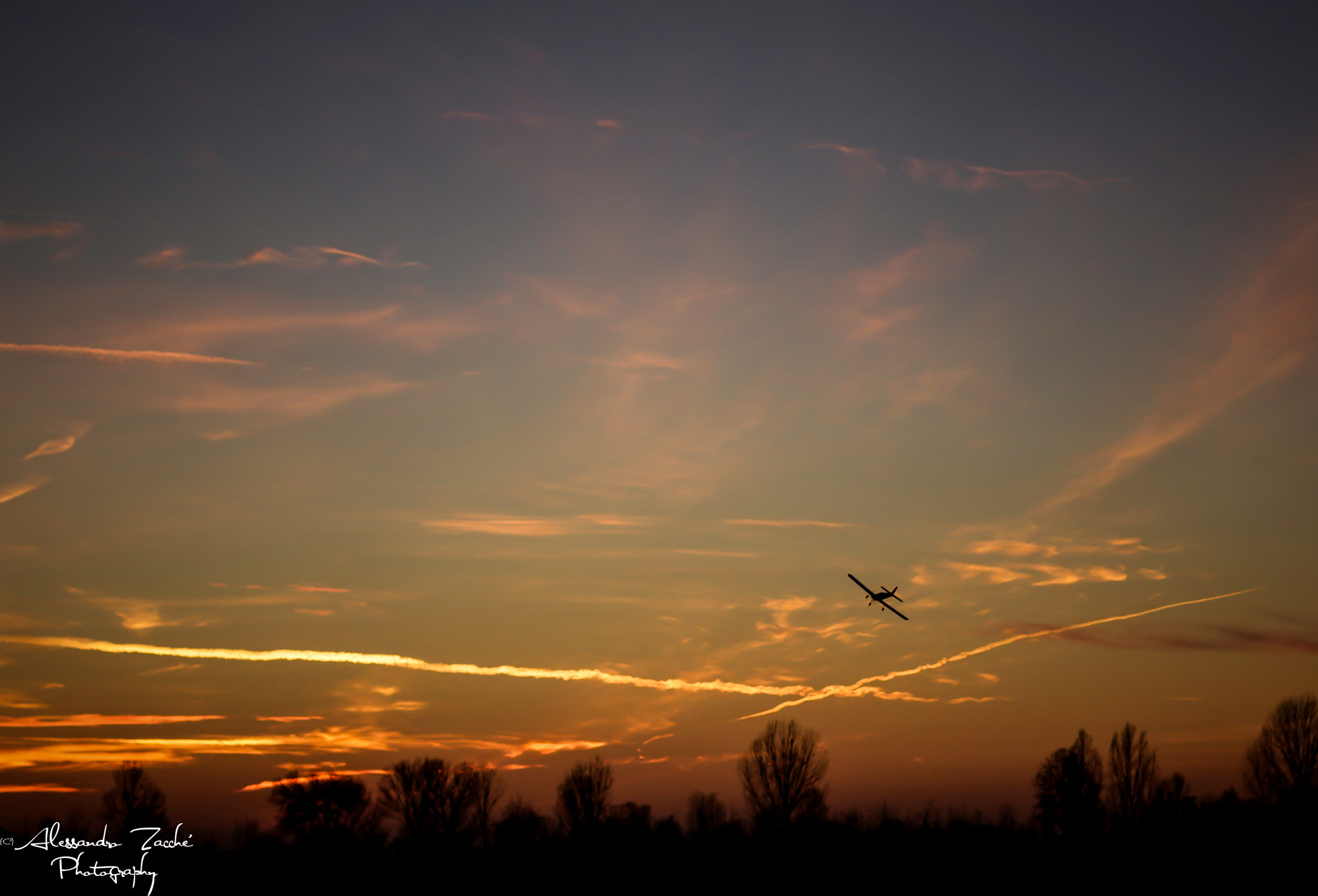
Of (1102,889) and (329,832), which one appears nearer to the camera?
(1102,889)

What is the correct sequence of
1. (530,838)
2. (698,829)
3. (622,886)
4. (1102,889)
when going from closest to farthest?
(1102,889) → (622,886) → (530,838) → (698,829)

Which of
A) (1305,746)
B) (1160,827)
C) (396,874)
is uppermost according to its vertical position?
(1305,746)

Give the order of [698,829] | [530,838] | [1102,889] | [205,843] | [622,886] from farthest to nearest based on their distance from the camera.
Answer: [698,829] < [530,838] < [205,843] < [622,886] < [1102,889]

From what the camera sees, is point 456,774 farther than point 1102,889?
Yes

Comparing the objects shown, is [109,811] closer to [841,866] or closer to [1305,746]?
[841,866]

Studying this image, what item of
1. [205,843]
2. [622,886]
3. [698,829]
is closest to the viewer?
[622,886]

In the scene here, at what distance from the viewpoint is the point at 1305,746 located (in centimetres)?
8981

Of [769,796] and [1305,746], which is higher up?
[1305,746]

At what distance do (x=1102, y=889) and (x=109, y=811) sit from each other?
11231 cm

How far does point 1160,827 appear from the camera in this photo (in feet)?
313

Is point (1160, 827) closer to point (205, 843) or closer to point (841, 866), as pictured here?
point (841, 866)

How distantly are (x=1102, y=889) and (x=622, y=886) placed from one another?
42157 mm

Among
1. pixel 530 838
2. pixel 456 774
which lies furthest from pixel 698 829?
pixel 456 774

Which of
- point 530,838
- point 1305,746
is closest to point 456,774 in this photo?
point 530,838
